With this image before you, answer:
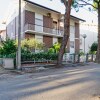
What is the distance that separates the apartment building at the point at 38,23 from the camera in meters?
33.3

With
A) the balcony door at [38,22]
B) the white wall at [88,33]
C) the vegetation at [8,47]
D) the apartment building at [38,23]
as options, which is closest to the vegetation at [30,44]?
the apartment building at [38,23]

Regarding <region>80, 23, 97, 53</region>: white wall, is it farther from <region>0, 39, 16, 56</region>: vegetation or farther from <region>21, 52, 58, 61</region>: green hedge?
<region>0, 39, 16, 56</region>: vegetation

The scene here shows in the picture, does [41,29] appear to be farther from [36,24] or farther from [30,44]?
[30,44]

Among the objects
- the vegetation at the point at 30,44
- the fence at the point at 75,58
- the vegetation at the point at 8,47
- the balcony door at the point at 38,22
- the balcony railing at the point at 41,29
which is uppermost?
the balcony door at the point at 38,22

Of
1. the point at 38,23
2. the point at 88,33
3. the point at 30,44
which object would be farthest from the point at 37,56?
the point at 88,33

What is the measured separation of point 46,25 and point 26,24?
17.3 ft

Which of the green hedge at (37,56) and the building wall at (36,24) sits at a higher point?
the building wall at (36,24)

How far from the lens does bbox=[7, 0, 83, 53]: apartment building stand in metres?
33.3

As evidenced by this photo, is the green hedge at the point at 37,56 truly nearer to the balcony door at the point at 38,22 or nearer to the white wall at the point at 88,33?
the balcony door at the point at 38,22

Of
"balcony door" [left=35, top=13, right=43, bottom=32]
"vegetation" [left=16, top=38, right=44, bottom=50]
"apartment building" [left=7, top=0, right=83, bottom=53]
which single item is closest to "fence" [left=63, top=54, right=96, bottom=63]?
"vegetation" [left=16, top=38, right=44, bottom=50]

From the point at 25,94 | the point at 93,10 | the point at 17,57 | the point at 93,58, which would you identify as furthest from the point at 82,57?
the point at 25,94

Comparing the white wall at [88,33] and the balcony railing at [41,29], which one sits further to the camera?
the white wall at [88,33]

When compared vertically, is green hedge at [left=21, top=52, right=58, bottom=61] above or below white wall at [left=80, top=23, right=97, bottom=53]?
below

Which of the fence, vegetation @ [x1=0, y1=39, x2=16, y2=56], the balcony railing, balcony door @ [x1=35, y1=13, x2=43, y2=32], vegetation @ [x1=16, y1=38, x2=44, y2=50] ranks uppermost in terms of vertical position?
balcony door @ [x1=35, y1=13, x2=43, y2=32]
